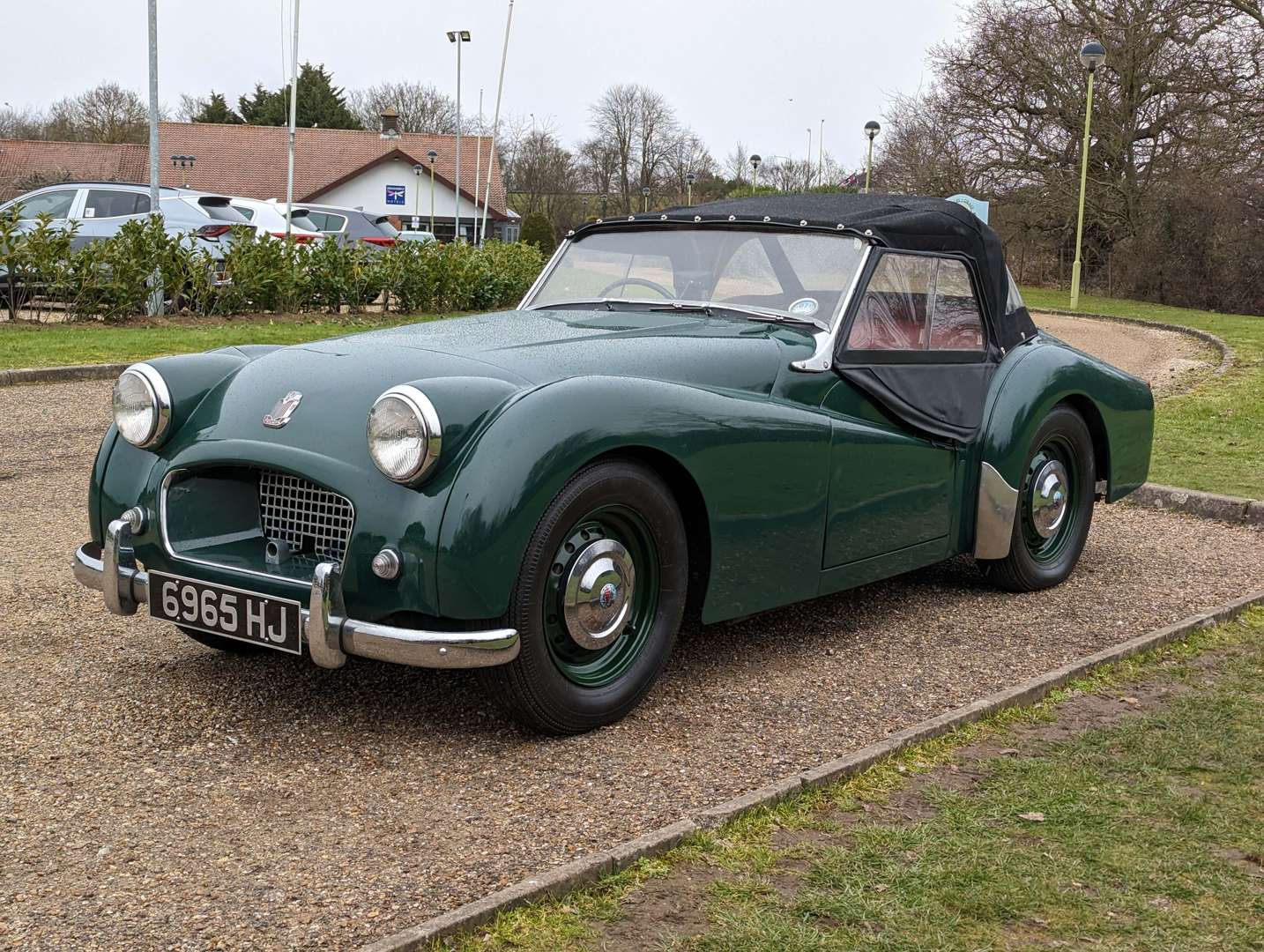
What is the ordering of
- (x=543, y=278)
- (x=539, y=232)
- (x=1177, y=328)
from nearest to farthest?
(x=543, y=278) → (x=1177, y=328) → (x=539, y=232)

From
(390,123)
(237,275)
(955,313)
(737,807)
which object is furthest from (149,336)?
(390,123)

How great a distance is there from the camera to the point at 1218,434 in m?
10.3

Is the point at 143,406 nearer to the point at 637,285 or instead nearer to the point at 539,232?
the point at 637,285

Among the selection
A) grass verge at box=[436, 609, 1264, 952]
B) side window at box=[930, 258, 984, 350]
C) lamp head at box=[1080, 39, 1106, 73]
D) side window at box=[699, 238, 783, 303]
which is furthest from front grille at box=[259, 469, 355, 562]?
lamp head at box=[1080, 39, 1106, 73]

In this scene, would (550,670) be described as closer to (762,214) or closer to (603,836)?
(603,836)

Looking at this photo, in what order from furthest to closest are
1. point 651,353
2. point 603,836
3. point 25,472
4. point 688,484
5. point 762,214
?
point 25,472 → point 762,214 → point 651,353 → point 688,484 → point 603,836

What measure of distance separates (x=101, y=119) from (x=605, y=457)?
70.3 meters

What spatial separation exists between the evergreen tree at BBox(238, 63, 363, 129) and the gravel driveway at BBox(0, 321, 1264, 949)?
70.0 meters

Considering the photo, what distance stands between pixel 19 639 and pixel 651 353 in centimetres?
245

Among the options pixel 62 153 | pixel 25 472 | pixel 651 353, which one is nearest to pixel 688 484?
pixel 651 353

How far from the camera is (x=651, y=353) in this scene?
4.42 m

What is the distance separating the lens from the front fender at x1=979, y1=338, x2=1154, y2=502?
18.0 feet

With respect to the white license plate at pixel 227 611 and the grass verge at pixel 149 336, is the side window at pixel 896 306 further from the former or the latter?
the grass verge at pixel 149 336

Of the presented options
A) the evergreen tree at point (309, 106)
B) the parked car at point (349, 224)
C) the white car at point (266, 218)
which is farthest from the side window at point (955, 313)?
the evergreen tree at point (309, 106)
